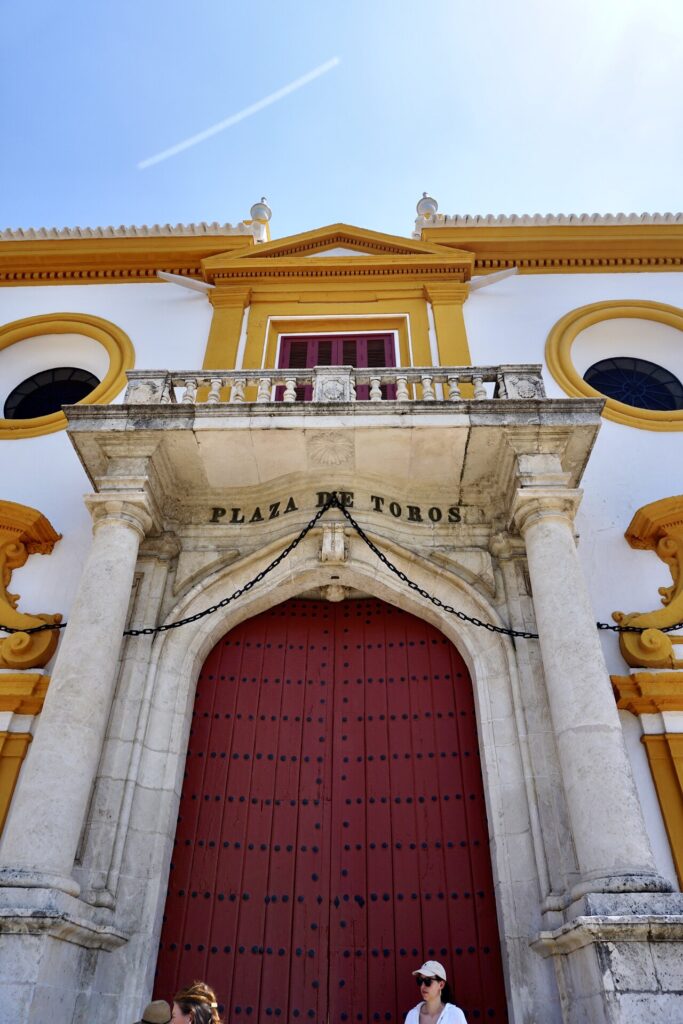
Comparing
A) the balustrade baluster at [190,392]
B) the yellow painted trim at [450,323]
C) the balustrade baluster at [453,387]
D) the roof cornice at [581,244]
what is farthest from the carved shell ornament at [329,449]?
the roof cornice at [581,244]

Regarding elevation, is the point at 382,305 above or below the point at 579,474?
above

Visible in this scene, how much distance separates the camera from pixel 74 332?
983 cm

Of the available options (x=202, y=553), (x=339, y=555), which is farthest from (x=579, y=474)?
(x=202, y=553)

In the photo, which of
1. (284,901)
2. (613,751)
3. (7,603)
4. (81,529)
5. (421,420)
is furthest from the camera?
(81,529)

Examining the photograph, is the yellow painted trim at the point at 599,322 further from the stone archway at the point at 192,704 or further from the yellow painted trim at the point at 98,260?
the yellow painted trim at the point at 98,260

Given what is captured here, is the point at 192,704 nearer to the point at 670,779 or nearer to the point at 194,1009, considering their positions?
the point at 194,1009

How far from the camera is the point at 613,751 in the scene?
5277mm

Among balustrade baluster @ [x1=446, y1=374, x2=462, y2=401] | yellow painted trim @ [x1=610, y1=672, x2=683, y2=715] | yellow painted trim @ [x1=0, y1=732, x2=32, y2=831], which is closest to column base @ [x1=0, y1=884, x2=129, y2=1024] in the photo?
yellow painted trim @ [x1=0, y1=732, x2=32, y2=831]

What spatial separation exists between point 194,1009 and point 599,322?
8452 mm

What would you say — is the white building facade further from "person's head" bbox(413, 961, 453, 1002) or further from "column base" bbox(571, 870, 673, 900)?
"person's head" bbox(413, 961, 453, 1002)

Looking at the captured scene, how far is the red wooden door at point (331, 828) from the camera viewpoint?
18.6ft

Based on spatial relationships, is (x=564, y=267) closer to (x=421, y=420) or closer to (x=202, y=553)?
(x=421, y=420)

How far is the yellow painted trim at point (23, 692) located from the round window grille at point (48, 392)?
3.60m

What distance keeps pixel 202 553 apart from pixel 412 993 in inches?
154
